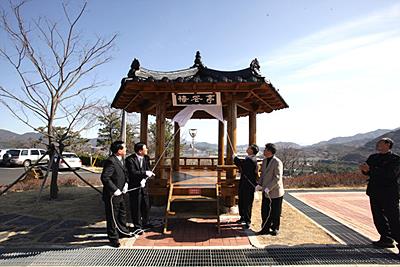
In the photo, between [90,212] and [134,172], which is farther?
[90,212]

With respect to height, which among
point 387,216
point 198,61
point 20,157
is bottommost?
point 387,216

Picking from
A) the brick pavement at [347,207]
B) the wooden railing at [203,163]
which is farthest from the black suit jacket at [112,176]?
the wooden railing at [203,163]

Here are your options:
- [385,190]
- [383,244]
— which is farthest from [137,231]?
[385,190]

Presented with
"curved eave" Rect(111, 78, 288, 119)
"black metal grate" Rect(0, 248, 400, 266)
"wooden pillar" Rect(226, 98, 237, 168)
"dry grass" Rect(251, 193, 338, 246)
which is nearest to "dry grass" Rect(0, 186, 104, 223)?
"black metal grate" Rect(0, 248, 400, 266)

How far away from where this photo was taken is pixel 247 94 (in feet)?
23.2

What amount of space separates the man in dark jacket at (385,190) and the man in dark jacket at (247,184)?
85.4 inches

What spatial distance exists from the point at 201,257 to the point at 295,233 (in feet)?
7.48

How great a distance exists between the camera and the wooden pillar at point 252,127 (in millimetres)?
8703

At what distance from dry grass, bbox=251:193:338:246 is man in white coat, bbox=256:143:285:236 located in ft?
0.73

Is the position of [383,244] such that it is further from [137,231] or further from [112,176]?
[112,176]

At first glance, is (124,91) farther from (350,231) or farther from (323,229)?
(350,231)

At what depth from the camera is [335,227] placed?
613 centimetres

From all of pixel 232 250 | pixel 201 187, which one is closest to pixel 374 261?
pixel 232 250

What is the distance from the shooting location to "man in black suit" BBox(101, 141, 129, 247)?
4.90 m
